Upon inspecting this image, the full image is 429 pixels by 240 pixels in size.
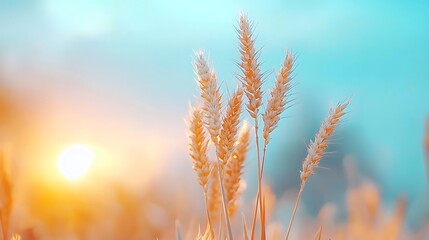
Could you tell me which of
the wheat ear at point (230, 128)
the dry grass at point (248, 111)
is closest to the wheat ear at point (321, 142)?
the dry grass at point (248, 111)

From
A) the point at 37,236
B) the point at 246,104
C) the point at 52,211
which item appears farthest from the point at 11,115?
the point at 246,104

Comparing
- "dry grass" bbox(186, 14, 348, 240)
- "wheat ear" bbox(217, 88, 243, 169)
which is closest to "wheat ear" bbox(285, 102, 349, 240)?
"dry grass" bbox(186, 14, 348, 240)

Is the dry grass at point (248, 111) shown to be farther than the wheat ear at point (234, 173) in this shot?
No

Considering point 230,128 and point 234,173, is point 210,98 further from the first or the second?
point 234,173

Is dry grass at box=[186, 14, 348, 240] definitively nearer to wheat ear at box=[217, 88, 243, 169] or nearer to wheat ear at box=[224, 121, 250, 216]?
wheat ear at box=[217, 88, 243, 169]

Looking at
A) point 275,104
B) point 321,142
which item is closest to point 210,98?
point 275,104

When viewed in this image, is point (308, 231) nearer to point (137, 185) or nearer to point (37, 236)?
point (137, 185)

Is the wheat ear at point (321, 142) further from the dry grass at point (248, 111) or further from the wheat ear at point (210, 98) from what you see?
the wheat ear at point (210, 98)

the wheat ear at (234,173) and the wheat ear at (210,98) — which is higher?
the wheat ear at (210,98)

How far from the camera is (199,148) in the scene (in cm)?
124

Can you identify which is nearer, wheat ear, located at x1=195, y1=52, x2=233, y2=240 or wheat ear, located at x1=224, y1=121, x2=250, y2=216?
wheat ear, located at x1=195, y1=52, x2=233, y2=240

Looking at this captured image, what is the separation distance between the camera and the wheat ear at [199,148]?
1220mm

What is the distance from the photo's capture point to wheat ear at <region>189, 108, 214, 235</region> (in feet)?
4.00

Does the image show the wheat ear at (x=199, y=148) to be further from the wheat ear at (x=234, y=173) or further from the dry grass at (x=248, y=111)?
the wheat ear at (x=234, y=173)
